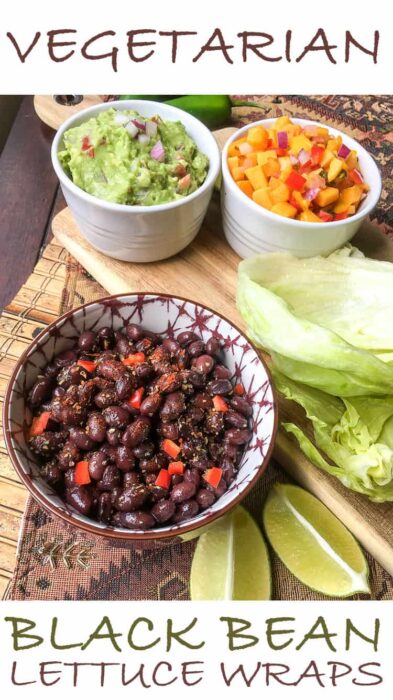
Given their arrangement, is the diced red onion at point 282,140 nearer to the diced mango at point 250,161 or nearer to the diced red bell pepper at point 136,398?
the diced mango at point 250,161

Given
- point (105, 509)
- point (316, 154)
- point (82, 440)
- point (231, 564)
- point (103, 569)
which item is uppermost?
point (316, 154)

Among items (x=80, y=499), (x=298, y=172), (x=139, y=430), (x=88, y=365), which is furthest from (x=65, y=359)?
(x=298, y=172)

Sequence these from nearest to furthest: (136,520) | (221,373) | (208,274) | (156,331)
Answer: (136,520), (221,373), (156,331), (208,274)

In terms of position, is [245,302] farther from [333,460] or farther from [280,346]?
[333,460]

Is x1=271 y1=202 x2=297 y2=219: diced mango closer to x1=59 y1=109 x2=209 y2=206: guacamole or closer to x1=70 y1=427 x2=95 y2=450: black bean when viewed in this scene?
x1=59 y1=109 x2=209 y2=206: guacamole

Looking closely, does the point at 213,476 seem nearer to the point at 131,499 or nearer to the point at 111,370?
the point at 131,499

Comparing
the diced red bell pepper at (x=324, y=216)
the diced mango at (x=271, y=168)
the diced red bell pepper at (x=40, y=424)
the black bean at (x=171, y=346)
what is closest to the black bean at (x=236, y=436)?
the black bean at (x=171, y=346)

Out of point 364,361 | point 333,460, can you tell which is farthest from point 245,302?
point 333,460
